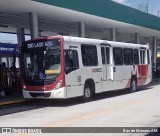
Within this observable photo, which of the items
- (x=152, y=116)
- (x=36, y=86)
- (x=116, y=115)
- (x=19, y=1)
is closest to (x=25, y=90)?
(x=36, y=86)

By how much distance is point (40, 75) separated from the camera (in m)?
14.0

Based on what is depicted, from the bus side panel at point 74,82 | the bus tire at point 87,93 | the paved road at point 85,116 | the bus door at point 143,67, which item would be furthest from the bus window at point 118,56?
the paved road at point 85,116

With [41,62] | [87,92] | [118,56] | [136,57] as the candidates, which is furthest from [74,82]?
[136,57]

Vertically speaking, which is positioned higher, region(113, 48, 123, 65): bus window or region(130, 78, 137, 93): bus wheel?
region(113, 48, 123, 65): bus window

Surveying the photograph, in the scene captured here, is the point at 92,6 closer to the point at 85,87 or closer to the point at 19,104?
the point at 85,87

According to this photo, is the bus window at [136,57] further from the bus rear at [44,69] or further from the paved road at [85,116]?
the bus rear at [44,69]

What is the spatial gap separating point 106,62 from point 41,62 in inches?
150

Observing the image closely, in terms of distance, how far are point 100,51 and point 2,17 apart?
23.5 ft

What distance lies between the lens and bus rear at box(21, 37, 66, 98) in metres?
13.6

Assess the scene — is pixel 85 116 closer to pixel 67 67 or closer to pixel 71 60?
pixel 67 67

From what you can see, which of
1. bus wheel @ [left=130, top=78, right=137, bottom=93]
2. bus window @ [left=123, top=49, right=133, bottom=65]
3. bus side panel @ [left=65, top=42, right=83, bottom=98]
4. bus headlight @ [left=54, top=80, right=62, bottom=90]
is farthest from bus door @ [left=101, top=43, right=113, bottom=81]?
bus headlight @ [left=54, top=80, right=62, bottom=90]

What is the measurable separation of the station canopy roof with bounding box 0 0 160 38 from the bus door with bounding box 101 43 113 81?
2707 mm

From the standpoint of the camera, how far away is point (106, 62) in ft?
54.6

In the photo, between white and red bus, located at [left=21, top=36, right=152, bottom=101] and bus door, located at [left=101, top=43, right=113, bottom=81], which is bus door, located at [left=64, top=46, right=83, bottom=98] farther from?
bus door, located at [left=101, top=43, right=113, bottom=81]
